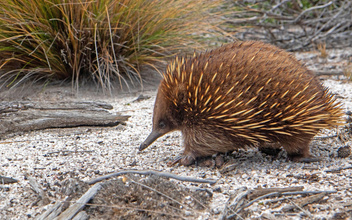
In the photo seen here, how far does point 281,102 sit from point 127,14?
2.49 metres

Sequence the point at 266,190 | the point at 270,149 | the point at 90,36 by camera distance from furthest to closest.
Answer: the point at 90,36 < the point at 270,149 < the point at 266,190

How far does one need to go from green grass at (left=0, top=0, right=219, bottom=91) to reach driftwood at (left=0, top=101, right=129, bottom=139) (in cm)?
64

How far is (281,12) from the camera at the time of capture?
686 cm

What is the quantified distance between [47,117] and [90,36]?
126cm

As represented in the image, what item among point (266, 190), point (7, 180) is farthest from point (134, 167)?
point (266, 190)

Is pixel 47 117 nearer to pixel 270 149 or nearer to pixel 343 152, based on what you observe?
pixel 270 149

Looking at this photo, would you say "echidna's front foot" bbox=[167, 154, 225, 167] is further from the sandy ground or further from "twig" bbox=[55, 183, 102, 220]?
"twig" bbox=[55, 183, 102, 220]

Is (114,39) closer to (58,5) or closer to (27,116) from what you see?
(58,5)

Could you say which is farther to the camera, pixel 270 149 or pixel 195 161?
pixel 270 149

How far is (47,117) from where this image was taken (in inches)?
149

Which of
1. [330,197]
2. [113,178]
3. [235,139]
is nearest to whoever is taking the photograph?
[330,197]

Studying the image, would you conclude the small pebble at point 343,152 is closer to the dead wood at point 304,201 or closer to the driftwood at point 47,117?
the dead wood at point 304,201

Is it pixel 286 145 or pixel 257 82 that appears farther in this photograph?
pixel 286 145

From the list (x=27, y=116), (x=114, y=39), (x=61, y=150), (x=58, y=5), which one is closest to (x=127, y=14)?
(x=114, y=39)
